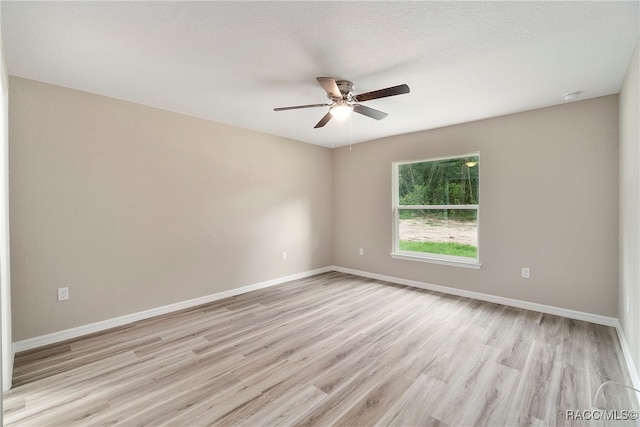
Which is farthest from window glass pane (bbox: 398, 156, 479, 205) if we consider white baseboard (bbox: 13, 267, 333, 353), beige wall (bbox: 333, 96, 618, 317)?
white baseboard (bbox: 13, 267, 333, 353)

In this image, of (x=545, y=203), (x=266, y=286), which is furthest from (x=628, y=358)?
(x=266, y=286)

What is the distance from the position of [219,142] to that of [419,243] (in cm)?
341

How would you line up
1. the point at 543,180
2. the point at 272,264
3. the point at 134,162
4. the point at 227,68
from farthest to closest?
the point at 272,264, the point at 543,180, the point at 134,162, the point at 227,68

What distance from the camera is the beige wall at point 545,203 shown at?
300 centimetres

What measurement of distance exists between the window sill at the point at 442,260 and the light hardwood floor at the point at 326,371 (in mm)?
703

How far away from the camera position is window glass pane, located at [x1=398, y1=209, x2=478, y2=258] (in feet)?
13.2

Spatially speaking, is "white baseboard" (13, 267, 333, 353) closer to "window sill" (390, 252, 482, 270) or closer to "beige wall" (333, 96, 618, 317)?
"window sill" (390, 252, 482, 270)

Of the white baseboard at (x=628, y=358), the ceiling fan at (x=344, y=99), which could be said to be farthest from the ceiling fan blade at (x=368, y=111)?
the white baseboard at (x=628, y=358)

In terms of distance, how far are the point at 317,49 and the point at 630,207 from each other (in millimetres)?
2804

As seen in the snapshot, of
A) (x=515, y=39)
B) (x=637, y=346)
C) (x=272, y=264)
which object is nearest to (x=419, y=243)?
(x=272, y=264)

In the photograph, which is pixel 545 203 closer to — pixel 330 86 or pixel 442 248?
pixel 442 248

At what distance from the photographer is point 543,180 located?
335 centimetres

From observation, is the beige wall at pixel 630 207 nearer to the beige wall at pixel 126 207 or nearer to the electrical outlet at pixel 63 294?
the beige wall at pixel 126 207

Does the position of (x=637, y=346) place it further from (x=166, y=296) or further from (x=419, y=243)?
(x=166, y=296)
